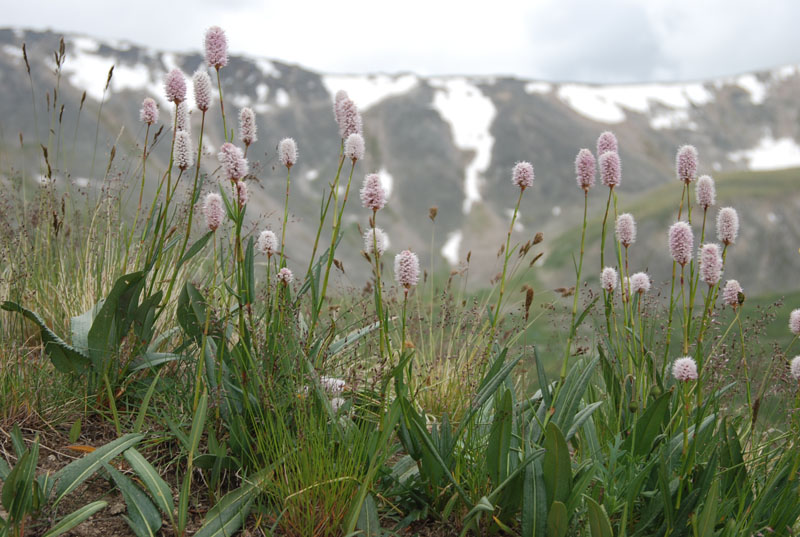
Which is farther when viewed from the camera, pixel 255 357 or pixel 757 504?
pixel 255 357

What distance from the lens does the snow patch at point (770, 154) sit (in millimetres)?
98125

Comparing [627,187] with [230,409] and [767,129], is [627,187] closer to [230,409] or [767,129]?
[767,129]

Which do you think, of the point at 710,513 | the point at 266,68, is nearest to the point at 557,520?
the point at 710,513

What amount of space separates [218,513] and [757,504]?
6.65 feet

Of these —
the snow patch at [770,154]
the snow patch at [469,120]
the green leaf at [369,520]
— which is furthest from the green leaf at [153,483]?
the snow patch at [770,154]

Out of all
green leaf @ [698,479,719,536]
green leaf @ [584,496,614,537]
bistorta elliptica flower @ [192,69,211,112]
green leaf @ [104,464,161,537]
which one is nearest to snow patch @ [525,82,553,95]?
bistorta elliptica flower @ [192,69,211,112]

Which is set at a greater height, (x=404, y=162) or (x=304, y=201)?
(x=404, y=162)

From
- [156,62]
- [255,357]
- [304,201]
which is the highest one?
[156,62]

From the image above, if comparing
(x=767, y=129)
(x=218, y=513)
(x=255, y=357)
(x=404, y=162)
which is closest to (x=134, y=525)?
(x=218, y=513)

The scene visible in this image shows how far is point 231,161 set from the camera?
2.25 metres

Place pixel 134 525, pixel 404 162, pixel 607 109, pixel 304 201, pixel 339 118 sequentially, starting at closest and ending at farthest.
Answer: pixel 134 525 < pixel 339 118 < pixel 304 201 < pixel 404 162 < pixel 607 109

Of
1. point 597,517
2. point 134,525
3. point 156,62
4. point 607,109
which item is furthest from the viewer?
point 607,109

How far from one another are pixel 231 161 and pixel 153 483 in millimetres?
1261

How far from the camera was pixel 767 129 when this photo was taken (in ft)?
344
